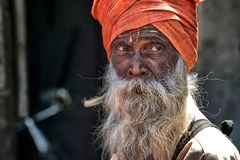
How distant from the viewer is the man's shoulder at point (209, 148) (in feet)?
10.1

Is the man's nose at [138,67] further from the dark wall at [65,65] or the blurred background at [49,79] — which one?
the dark wall at [65,65]

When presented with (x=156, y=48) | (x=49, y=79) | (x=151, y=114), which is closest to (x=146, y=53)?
(x=156, y=48)

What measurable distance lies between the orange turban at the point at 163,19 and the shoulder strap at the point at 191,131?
337 millimetres

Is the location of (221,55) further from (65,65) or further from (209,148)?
(209,148)

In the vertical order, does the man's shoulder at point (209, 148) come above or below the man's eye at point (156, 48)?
below

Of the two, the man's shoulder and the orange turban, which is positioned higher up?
the orange turban

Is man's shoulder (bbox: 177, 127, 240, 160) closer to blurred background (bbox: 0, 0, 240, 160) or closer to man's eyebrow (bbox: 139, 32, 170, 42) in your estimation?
man's eyebrow (bbox: 139, 32, 170, 42)

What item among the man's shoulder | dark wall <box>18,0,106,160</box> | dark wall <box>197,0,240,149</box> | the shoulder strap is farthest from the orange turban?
dark wall <box>18,0,106,160</box>

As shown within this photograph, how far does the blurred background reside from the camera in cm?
775

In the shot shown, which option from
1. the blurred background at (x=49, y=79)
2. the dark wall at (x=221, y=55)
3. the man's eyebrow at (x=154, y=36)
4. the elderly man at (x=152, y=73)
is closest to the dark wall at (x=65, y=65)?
the blurred background at (x=49, y=79)

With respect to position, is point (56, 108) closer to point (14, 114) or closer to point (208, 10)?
point (14, 114)

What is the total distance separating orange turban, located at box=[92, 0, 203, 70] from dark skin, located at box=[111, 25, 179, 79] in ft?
0.11

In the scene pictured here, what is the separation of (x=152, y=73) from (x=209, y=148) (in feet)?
1.80

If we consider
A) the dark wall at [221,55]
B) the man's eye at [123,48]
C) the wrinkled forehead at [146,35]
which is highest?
the wrinkled forehead at [146,35]
